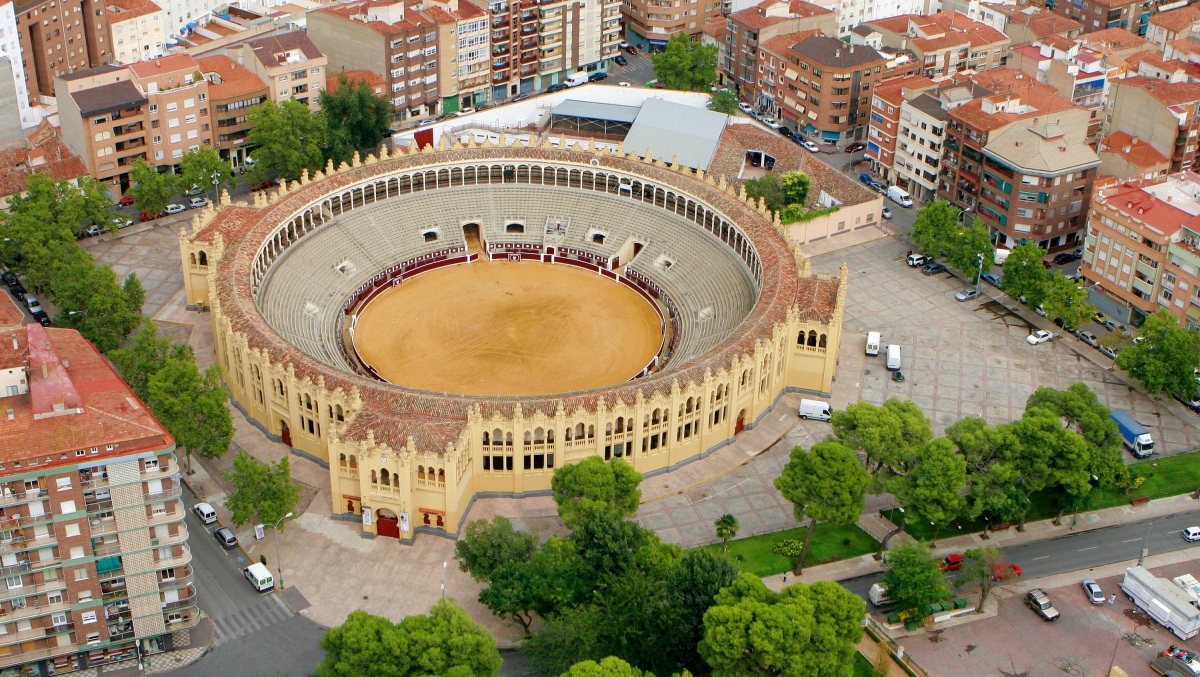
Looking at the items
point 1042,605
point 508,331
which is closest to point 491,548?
point 1042,605

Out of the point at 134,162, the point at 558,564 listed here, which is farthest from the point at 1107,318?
the point at 134,162

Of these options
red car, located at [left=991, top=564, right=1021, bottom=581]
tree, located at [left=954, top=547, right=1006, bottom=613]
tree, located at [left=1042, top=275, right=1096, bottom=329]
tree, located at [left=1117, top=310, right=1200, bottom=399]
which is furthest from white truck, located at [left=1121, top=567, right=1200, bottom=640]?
tree, located at [left=1042, top=275, right=1096, bottom=329]

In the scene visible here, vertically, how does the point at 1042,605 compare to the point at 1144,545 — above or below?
above

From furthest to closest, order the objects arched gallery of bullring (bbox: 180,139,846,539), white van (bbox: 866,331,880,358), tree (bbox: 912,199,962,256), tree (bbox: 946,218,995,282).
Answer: tree (bbox: 912,199,962,256)
tree (bbox: 946,218,995,282)
white van (bbox: 866,331,880,358)
arched gallery of bullring (bbox: 180,139,846,539)

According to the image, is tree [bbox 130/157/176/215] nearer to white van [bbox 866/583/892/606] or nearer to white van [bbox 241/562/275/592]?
white van [bbox 241/562/275/592]

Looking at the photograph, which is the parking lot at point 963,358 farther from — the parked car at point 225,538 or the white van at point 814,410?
the parked car at point 225,538

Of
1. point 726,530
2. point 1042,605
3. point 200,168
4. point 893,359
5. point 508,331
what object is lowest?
point 1042,605

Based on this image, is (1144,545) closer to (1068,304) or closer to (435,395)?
(1068,304)
